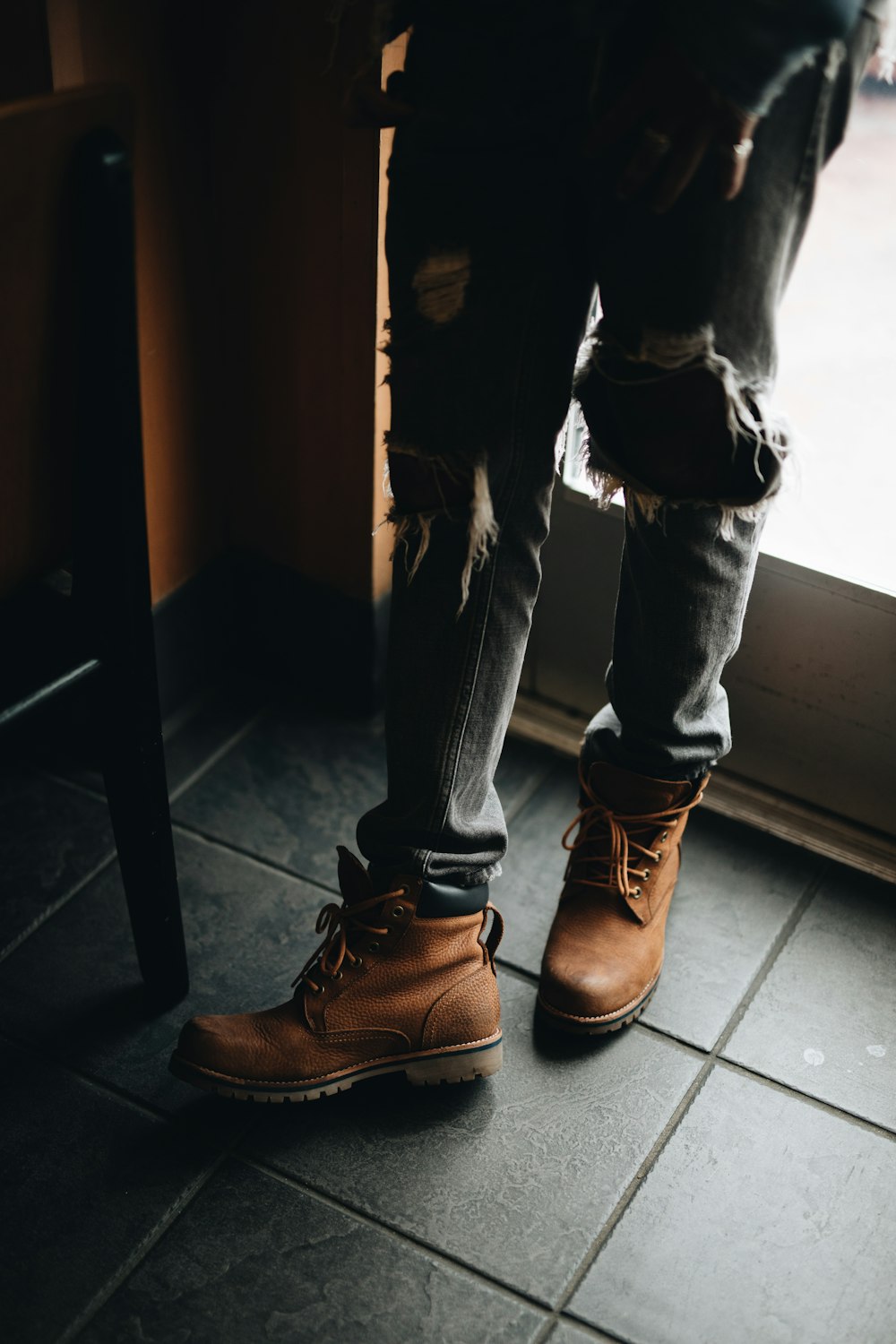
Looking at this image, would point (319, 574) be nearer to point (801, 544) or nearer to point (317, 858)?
point (317, 858)

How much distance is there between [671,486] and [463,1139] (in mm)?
603

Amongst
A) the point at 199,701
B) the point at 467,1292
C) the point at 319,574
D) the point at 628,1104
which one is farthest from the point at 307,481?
the point at 467,1292

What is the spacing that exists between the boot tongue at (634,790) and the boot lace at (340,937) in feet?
0.92

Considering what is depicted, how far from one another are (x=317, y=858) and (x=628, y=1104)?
1.43ft

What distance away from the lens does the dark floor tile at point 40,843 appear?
1.36m

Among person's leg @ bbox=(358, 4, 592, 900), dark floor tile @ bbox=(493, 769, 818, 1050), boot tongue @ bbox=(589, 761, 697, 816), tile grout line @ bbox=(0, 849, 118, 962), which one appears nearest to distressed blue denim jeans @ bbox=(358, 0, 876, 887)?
person's leg @ bbox=(358, 4, 592, 900)

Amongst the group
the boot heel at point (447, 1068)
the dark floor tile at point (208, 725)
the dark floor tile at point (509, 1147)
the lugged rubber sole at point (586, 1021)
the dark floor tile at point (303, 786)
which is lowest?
the dark floor tile at point (208, 725)

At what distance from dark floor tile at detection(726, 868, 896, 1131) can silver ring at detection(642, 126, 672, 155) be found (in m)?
0.83

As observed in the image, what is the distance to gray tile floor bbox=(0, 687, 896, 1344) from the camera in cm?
103

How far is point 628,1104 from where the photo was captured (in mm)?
1189

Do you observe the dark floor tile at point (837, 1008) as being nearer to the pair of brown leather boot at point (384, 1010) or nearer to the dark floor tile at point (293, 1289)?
the pair of brown leather boot at point (384, 1010)

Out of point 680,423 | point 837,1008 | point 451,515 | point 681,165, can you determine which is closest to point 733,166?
point 681,165

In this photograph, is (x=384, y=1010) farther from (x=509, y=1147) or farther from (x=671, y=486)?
(x=671, y=486)

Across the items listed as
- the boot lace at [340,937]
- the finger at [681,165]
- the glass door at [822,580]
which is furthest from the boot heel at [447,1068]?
the finger at [681,165]
